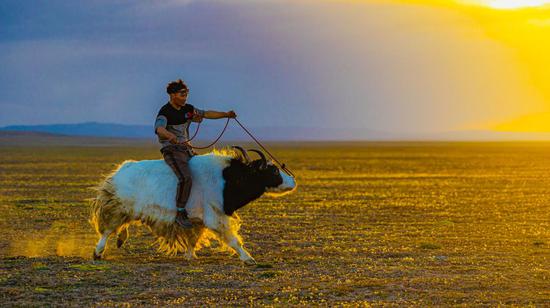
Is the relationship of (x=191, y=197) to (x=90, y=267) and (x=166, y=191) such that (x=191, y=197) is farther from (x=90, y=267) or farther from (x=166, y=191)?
(x=90, y=267)

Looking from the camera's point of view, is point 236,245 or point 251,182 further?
point 251,182

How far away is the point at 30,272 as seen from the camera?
10.7m

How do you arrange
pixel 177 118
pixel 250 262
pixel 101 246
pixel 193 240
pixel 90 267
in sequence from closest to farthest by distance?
1. pixel 90 267
2. pixel 250 262
3. pixel 177 118
4. pixel 101 246
5. pixel 193 240

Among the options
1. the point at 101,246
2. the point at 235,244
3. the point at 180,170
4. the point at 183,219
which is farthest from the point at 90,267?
the point at 235,244

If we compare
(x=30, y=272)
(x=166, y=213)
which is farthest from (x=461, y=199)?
(x=30, y=272)

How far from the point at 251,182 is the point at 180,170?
1.10 meters

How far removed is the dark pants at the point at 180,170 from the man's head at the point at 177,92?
2.16 ft

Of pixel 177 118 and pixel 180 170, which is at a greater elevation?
pixel 177 118

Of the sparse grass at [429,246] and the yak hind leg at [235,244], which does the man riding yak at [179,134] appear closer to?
the yak hind leg at [235,244]

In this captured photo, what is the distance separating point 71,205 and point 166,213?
37.9ft

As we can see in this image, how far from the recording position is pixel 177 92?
37.8ft

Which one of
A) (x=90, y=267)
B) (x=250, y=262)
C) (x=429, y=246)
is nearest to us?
(x=90, y=267)

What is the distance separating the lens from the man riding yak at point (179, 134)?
11523 mm

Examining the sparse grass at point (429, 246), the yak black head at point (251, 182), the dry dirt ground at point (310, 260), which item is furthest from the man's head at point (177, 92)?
the sparse grass at point (429, 246)
